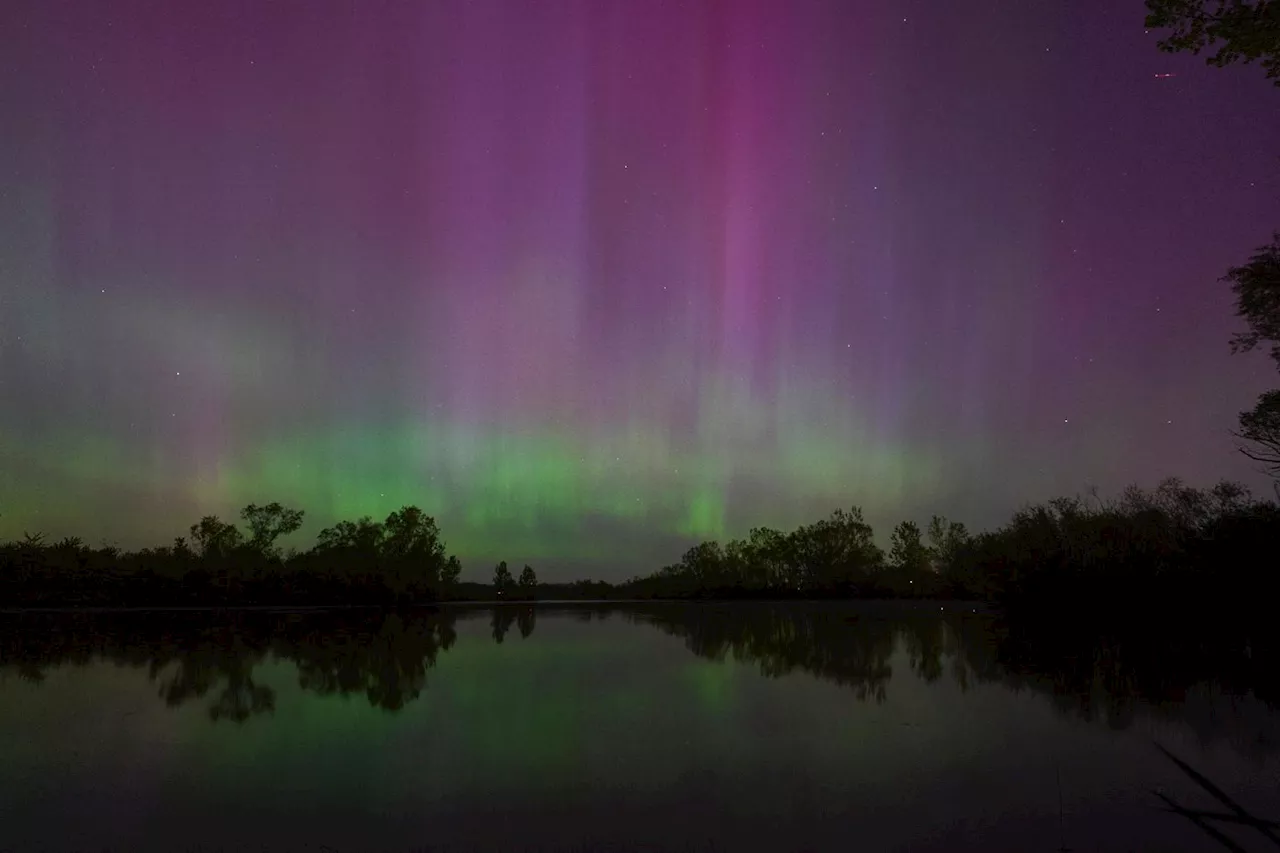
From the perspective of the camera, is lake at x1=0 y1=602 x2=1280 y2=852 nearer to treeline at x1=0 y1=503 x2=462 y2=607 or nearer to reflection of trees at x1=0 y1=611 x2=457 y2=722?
reflection of trees at x1=0 y1=611 x2=457 y2=722

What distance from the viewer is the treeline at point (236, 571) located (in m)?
63.5

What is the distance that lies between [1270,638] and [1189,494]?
21.6m

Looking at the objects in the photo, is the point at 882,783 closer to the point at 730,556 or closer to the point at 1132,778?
the point at 1132,778

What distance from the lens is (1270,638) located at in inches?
950

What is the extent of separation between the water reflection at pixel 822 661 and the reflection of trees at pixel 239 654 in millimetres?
66

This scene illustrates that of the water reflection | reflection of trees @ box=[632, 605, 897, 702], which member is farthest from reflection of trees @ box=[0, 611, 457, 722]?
reflection of trees @ box=[632, 605, 897, 702]

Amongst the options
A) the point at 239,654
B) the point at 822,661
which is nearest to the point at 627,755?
the point at 822,661

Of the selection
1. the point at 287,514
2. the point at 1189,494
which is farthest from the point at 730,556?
the point at 1189,494

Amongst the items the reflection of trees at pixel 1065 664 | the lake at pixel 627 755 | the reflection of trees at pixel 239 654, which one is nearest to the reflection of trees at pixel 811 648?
the reflection of trees at pixel 1065 664

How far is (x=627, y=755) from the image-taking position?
11.3m

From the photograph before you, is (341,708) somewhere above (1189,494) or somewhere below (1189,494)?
below

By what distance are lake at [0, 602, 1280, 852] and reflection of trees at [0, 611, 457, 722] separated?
217 millimetres

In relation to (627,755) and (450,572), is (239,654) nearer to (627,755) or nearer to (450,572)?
(627,755)

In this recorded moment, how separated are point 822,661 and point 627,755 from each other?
1434 cm
